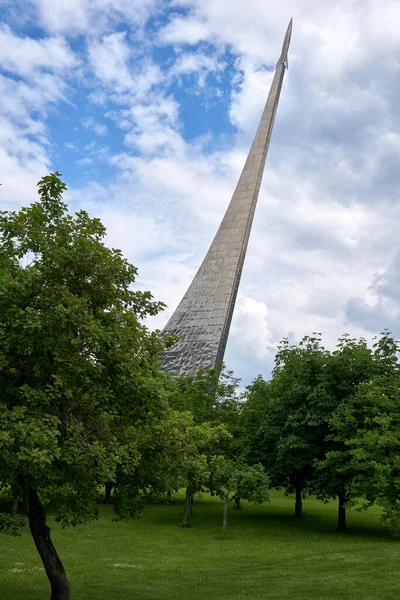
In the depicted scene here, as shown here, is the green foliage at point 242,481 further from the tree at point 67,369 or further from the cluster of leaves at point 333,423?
the tree at point 67,369

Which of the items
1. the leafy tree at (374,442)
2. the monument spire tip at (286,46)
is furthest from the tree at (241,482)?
the monument spire tip at (286,46)

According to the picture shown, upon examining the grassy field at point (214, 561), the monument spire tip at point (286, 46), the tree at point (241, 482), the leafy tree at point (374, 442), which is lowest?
the grassy field at point (214, 561)

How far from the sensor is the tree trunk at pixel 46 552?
442 inches

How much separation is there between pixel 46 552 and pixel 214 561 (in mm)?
10325

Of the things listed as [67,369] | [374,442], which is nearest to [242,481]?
[374,442]

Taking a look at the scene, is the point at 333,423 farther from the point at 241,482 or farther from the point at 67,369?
the point at 67,369

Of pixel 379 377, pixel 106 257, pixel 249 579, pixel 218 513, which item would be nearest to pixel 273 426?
pixel 379 377

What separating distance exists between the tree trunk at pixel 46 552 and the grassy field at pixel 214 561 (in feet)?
7.43

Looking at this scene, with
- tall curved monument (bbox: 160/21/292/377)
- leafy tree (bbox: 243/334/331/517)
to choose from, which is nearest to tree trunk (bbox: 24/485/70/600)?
leafy tree (bbox: 243/334/331/517)

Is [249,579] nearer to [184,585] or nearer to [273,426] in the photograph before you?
[184,585]

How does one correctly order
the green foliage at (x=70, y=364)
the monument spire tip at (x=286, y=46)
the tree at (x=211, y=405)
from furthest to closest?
1. the monument spire tip at (x=286, y=46)
2. the tree at (x=211, y=405)
3. the green foliage at (x=70, y=364)

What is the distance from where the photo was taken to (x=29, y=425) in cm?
902

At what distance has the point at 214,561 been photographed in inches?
793

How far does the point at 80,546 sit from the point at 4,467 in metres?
15.4
